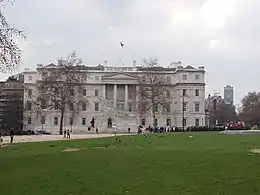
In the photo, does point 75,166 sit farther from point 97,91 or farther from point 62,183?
point 97,91

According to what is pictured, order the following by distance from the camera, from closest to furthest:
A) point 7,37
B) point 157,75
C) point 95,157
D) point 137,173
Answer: point 137,173 < point 95,157 < point 7,37 < point 157,75

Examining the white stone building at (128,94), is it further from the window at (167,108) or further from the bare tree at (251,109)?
the bare tree at (251,109)

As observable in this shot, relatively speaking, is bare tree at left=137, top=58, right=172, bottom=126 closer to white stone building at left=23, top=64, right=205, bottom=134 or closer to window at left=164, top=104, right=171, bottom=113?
window at left=164, top=104, right=171, bottom=113

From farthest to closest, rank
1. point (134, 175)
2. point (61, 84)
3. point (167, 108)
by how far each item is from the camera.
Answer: point (167, 108) → point (61, 84) → point (134, 175)

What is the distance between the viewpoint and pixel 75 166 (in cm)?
2138

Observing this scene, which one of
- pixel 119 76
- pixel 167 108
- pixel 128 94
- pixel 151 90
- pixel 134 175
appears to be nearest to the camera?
pixel 134 175

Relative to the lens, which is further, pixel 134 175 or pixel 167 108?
pixel 167 108

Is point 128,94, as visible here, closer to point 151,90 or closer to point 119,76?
point 119,76

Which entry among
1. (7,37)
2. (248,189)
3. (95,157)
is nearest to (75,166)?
(95,157)

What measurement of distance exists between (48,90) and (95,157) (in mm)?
78078

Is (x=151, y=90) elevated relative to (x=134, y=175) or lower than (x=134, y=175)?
elevated

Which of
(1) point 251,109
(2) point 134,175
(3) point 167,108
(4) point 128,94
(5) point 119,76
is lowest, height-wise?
(2) point 134,175

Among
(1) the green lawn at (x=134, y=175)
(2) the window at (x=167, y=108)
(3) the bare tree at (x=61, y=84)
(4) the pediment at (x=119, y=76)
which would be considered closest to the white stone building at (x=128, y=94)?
(4) the pediment at (x=119, y=76)

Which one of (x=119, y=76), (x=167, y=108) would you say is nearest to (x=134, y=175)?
(x=167, y=108)
